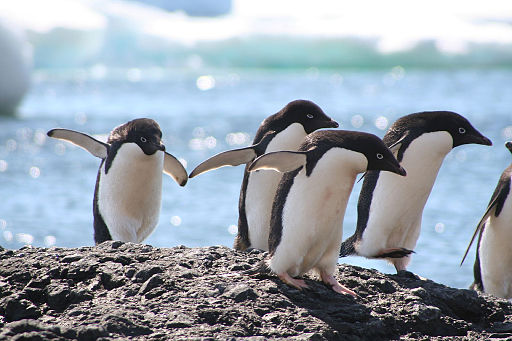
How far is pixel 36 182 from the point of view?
37.0ft

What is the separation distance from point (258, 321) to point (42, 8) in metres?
36.4

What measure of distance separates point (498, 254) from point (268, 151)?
1.55 metres

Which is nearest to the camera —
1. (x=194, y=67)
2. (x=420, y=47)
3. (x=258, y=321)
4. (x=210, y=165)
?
(x=258, y=321)

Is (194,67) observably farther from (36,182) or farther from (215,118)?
(36,182)

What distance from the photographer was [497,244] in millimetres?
4680

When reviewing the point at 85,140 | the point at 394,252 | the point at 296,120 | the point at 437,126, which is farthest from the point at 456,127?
the point at 85,140

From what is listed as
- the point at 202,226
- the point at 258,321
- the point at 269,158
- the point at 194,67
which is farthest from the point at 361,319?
the point at 194,67

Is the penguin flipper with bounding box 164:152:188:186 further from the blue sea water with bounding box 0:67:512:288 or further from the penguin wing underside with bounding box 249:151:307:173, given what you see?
the blue sea water with bounding box 0:67:512:288

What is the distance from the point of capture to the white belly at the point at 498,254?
15.2 ft

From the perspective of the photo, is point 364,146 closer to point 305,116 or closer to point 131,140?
point 305,116

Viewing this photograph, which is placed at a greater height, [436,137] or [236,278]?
[436,137]

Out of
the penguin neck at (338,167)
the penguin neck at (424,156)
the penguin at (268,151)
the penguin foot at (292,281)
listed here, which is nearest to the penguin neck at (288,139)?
the penguin at (268,151)

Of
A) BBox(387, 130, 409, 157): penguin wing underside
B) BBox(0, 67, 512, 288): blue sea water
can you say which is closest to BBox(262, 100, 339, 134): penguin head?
BBox(387, 130, 409, 157): penguin wing underside

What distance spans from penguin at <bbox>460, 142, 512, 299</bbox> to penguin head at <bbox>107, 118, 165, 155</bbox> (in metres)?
1.90
